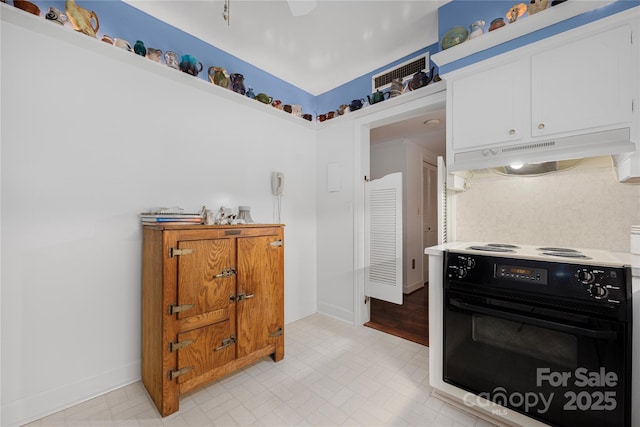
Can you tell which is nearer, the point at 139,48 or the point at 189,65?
the point at 139,48

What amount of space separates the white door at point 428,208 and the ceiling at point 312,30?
2.78 metres

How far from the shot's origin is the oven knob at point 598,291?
1.20 meters

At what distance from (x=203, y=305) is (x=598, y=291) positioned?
216 cm

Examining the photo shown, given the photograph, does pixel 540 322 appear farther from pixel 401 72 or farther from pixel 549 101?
pixel 401 72

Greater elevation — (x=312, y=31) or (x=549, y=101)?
(x=312, y=31)

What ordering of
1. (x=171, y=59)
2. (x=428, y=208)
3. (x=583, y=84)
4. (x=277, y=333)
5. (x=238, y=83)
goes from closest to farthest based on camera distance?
(x=583, y=84), (x=171, y=59), (x=277, y=333), (x=238, y=83), (x=428, y=208)

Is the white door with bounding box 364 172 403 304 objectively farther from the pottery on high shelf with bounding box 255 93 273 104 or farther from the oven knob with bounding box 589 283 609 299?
the oven knob with bounding box 589 283 609 299

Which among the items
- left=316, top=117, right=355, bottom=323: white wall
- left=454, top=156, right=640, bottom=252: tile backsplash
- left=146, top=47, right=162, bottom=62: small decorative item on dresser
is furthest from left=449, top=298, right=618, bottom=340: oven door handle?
left=146, top=47, right=162, bottom=62: small decorative item on dresser

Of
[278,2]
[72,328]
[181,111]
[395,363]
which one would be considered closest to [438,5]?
[278,2]

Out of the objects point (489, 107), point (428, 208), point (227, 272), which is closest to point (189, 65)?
point (227, 272)

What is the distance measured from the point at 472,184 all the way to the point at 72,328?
3069mm

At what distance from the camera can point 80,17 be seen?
5.46 feet

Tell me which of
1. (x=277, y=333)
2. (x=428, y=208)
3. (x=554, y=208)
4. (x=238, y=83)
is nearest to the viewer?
(x=554, y=208)

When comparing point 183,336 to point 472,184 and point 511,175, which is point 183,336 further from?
point 511,175
